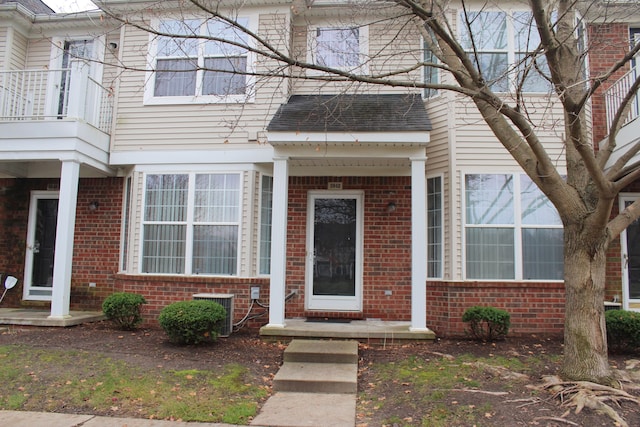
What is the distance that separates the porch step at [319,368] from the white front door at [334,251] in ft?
A: 6.11

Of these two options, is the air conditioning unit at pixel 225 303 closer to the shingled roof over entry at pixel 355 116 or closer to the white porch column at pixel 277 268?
the white porch column at pixel 277 268

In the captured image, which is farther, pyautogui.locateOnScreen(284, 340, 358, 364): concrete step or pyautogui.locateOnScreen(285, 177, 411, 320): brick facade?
pyautogui.locateOnScreen(285, 177, 411, 320): brick facade

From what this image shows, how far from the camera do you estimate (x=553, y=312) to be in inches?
298

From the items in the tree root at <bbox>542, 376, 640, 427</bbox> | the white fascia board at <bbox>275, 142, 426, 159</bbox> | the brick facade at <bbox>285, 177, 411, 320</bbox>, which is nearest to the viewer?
the tree root at <bbox>542, 376, 640, 427</bbox>

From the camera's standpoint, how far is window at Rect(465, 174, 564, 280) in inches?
301

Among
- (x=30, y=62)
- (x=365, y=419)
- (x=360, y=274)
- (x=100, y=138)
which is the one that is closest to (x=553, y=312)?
(x=360, y=274)

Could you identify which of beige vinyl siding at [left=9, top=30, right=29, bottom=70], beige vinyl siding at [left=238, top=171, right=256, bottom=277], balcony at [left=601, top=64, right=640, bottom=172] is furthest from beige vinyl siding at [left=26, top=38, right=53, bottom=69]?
balcony at [left=601, top=64, right=640, bottom=172]

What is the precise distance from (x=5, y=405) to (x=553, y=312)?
24.8 ft

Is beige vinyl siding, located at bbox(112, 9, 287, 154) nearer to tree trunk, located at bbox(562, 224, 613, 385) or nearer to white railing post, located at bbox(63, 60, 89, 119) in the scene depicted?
white railing post, located at bbox(63, 60, 89, 119)

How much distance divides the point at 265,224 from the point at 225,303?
1695 mm

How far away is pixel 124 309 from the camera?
7.43 metres

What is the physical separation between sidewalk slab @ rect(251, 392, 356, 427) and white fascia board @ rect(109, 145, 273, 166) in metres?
4.38

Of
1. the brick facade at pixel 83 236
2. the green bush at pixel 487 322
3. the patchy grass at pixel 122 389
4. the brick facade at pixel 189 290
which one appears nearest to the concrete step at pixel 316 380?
the patchy grass at pixel 122 389

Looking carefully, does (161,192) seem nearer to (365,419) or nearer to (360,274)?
(360,274)
